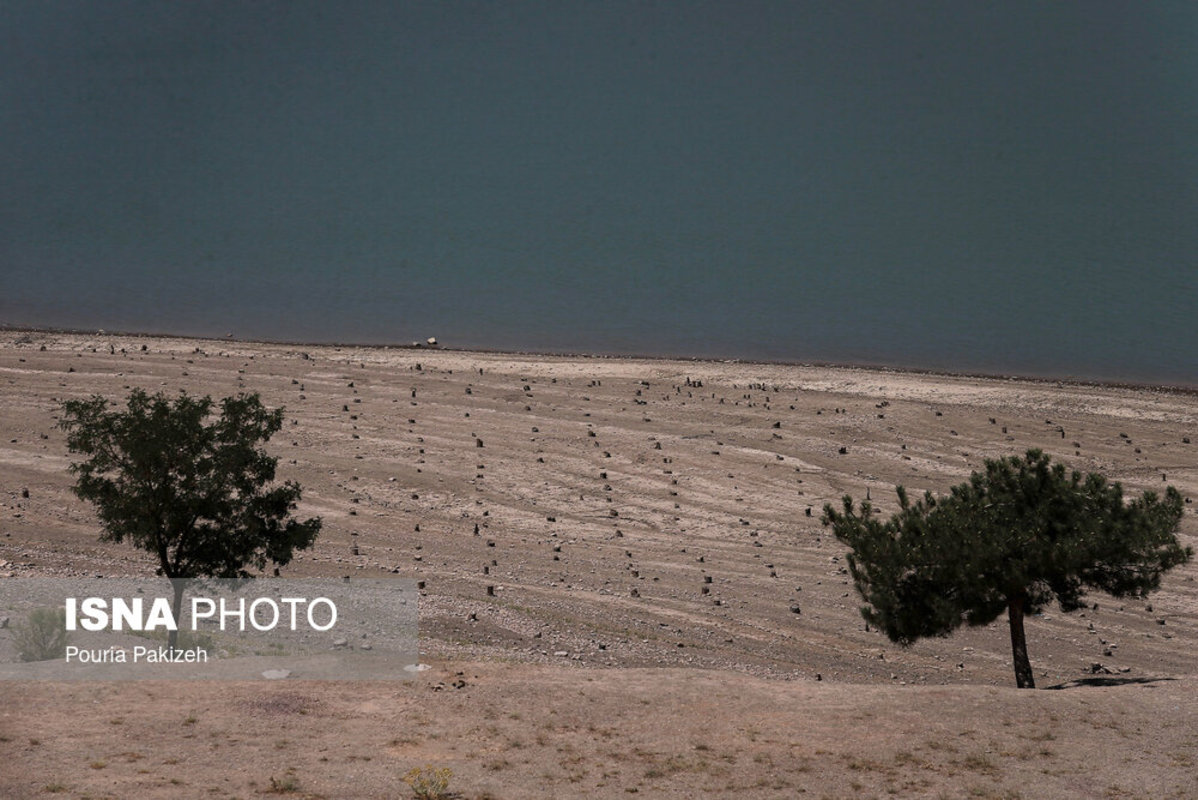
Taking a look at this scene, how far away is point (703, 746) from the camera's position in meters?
18.0

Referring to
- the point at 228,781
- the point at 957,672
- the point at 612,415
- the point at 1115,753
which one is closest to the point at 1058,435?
the point at 612,415

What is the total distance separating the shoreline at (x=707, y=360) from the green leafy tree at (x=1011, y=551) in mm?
33580

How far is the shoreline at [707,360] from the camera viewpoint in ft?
186

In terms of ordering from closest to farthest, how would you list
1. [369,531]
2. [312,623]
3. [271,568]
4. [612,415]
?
[312,623]
[271,568]
[369,531]
[612,415]

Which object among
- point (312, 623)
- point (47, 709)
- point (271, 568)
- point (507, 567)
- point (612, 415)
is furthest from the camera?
point (612, 415)

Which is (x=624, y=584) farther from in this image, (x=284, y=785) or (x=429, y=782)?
(x=284, y=785)

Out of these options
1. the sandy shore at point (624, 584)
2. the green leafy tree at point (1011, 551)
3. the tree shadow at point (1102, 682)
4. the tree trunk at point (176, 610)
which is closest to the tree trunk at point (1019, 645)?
the green leafy tree at point (1011, 551)

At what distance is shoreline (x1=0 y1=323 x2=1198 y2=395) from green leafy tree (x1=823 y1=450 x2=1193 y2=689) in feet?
110

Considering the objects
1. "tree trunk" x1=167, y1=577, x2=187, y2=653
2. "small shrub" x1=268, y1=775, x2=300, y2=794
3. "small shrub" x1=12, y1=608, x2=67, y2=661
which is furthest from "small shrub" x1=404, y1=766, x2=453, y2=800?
"small shrub" x1=12, y1=608, x2=67, y2=661

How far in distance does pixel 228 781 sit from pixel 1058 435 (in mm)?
37443

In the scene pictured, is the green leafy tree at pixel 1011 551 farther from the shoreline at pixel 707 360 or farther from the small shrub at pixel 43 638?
the shoreline at pixel 707 360

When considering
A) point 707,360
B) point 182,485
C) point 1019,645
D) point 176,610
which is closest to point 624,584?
point 1019,645

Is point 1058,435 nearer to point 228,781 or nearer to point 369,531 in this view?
point 369,531

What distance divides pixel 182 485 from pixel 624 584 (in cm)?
1165
